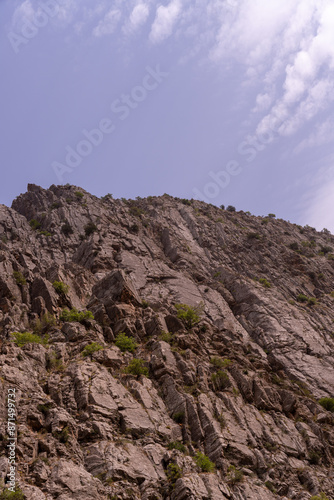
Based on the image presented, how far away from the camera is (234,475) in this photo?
27938mm

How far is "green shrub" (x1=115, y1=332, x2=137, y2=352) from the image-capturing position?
1569 inches

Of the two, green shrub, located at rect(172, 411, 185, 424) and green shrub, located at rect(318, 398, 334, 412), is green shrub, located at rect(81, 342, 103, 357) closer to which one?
green shrub, located at rect(172, 411, 185, 424)

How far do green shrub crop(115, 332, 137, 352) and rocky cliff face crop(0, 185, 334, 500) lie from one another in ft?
0.95

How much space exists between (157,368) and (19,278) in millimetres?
18178

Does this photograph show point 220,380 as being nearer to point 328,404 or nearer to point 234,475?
point 234,475

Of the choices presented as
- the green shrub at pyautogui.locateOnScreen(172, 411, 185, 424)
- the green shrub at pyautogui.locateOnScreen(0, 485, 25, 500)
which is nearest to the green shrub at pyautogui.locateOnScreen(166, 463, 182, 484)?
the green shrub at pyautogui.locateOnScreen(172, 411, 185, 424)

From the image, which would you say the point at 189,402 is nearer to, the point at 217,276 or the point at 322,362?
the point at 322,362

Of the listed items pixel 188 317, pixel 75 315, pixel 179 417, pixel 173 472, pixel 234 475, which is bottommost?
pixel 234 475

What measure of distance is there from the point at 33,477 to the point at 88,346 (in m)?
15.5

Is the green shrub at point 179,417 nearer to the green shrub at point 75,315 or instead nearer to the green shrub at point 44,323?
the green shrub at point 75,315

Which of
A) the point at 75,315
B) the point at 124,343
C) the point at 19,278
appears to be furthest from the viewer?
the point at 19,278

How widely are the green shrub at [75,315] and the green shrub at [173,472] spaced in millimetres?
18871

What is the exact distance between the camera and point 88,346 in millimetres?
35875

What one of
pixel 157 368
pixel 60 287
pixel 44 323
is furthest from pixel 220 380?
pixel 60 287
